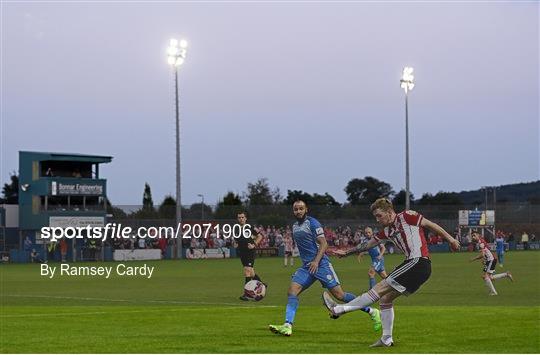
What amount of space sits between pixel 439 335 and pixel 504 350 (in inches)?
83.9

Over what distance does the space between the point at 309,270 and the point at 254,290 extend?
1057cm

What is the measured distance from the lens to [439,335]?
17.5 meters

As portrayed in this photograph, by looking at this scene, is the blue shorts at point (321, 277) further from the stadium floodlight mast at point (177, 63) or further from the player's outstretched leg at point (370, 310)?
the stadium floodlight mast at point (177, 63)

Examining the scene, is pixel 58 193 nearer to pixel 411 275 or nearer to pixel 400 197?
pixel 411 275

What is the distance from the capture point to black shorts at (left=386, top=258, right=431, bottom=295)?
48.5ft

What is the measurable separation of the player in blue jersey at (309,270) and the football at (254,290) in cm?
998

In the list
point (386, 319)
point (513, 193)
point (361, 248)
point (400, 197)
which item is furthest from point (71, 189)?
point (513, 193)

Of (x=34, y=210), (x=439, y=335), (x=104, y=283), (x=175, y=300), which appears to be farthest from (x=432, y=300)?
(x=34, y=210)

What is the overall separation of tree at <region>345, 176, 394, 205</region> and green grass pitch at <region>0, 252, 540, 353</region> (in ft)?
433

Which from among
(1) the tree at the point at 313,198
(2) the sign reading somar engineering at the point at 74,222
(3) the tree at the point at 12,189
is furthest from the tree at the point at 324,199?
(2) the sign reading somar engineering at the point at 74,222

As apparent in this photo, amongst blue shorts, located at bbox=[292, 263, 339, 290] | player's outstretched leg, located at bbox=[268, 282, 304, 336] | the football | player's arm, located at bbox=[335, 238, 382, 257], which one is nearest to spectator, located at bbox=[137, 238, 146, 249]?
the football

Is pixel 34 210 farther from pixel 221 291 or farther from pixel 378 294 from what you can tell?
pixel 378 294

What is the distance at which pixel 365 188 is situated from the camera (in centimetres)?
17075

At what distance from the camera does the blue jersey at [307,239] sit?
60.3 feet
